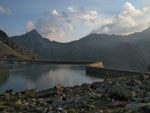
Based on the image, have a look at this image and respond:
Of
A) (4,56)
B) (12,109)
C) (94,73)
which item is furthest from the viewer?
(4,56)

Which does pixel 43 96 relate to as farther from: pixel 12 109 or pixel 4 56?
pixel 4 56

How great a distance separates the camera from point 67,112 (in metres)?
8.02

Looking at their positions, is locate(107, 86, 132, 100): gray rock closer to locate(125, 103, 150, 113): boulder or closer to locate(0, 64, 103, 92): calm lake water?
locate(125, 103, 150, 113): boulder

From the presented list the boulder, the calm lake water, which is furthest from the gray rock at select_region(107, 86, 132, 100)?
the calm lake water

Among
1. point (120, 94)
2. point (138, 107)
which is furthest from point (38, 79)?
point (138, 107)

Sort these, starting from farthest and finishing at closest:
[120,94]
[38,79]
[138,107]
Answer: [38,79], [120,94], [138,107]

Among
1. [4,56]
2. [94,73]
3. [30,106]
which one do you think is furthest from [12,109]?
[4,56]

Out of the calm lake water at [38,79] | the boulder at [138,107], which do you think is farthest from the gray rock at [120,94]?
the calm lake water at [38,79]

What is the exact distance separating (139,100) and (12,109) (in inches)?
290

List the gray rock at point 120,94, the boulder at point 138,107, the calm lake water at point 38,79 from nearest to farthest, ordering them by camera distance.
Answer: the boulder at point 138,107 → the gray rock at point 120,94 → the calm lake water at point 38,79

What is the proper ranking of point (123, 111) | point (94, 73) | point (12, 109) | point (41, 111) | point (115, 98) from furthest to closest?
point (94, 73)
point (115, 98)
point (12, 109)
point (41, 111)
point (123, 111)

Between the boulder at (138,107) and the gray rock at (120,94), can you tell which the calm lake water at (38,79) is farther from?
the boulder at (138,107)

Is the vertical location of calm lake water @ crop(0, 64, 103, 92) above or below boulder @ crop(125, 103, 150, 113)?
below

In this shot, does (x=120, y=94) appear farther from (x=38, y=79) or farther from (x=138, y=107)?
(x=38, y=79)
